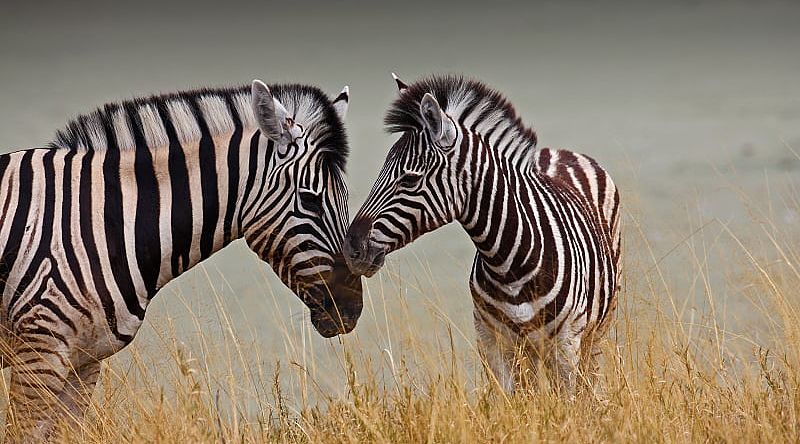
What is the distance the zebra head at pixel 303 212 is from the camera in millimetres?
5172

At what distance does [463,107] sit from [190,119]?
1.44 meters

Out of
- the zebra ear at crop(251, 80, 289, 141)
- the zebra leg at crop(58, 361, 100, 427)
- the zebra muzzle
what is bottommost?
the zebra leg at crop(58, 361, 100, 427)

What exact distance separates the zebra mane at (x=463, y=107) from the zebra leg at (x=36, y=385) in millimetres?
2028

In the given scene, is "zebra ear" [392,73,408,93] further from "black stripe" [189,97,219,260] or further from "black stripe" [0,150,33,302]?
"black stripe" [0,150,33,302]

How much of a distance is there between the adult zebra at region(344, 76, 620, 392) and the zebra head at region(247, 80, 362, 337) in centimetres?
16

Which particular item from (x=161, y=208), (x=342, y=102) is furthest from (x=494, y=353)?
(x=161, y=208)

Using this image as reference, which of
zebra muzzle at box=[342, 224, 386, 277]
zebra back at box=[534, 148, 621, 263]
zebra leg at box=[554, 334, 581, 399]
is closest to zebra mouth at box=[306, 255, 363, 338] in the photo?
zebra muzzle at box=[342, 224, 386, 277]

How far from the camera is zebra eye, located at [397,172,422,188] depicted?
17.1 feet

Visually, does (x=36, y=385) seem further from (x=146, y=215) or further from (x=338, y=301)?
(x=338, y=301)

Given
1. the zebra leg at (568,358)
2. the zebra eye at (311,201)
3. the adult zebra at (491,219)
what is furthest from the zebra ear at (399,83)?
the zebra leg at (568,358)

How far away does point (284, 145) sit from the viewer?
5180mm

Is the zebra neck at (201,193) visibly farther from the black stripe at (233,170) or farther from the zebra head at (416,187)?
the zebra head at (416,187)

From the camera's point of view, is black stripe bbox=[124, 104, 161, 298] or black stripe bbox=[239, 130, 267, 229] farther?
black stripe bbox=[239, 130, 267, 229]

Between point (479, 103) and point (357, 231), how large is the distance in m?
1.03
